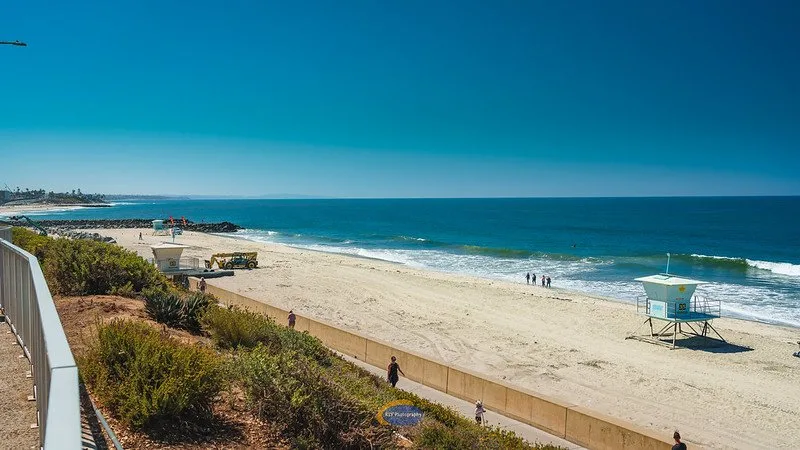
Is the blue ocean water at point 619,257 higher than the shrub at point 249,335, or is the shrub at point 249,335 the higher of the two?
the shrub at point 249,335

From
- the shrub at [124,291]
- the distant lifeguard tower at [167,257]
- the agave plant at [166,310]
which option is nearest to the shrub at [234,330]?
the agave plant at [166,310]

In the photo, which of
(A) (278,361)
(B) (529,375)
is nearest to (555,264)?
(B) (529,375)

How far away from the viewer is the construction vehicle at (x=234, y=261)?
3644cm

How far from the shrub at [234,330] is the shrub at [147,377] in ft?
12.3

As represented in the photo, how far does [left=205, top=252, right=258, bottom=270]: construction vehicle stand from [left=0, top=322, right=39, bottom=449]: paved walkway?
96.5ft

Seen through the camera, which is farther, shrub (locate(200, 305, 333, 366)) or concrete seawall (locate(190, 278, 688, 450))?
shrub (locate(200, 305, 333, 366))

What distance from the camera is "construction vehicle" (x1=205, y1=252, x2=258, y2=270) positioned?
36.4 metres

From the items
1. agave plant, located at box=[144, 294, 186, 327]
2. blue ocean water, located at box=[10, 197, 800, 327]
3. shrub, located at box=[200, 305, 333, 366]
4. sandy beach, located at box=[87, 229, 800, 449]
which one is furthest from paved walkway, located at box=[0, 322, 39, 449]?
blue ocean water, located at box=[10, 197, 800, 327]

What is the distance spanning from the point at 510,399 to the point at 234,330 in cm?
547

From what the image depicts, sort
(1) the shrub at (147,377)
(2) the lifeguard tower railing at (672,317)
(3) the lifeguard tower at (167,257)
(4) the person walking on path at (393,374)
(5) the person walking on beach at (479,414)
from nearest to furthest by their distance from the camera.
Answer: (1) the shrub at (147,377), (5) the person walking on beach at (479,414), (4) the person walking on path at (393,374), (2) the lifeguard tower railing at (672,317), (3) the lifeguard tower at (167,257)

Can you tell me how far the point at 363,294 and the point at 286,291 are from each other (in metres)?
4.01

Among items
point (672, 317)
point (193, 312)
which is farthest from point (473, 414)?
point (672, 317)

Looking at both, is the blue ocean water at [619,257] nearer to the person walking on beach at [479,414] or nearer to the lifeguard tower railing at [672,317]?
the lifeguard tower railing at [672,317]

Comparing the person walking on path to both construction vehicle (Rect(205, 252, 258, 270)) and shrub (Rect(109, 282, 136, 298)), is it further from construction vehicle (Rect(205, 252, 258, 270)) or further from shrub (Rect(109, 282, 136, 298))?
construction vehicle (Rect(205, 252, 258, 270))
